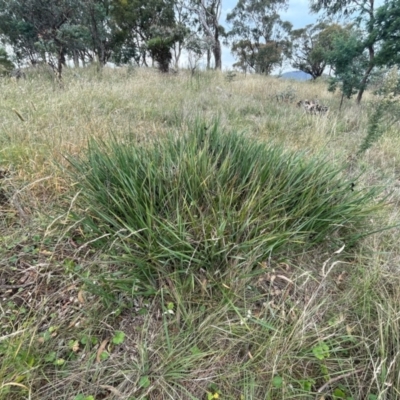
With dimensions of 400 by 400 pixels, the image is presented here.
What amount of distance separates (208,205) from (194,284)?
1.56 ft

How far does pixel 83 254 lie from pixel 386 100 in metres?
2.64

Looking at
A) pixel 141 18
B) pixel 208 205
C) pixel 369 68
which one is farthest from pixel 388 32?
pixel 141 18

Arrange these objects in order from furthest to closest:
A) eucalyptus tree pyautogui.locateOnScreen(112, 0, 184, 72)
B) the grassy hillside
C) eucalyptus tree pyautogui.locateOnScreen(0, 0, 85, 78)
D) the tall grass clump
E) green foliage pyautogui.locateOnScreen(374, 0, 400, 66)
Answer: eucalyptus tree pyautogui.locateOnScreen(112, 0, 184, 72), eucalyptus tree pyautogui.locateOnScreen(0, 0, 85, 78), green foliage pyautogui.locateOnScreen(374, 0, 400, 66), the tall grass clump, the grassy hillside

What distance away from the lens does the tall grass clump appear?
4.11 feet

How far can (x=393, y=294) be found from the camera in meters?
1.18

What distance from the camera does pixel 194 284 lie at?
3.96 ft

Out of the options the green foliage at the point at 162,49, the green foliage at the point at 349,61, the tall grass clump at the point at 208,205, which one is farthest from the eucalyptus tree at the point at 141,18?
the tall grass clump at the point at 208,205

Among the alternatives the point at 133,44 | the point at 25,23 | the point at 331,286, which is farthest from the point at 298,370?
→ the point at 133,44

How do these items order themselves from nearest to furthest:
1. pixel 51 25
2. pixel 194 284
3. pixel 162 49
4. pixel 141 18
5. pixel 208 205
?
pixel 194 284, pixel 208 205, pixel 51 25, pixel 162 49, pixel 141 18

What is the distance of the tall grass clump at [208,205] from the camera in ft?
4.11

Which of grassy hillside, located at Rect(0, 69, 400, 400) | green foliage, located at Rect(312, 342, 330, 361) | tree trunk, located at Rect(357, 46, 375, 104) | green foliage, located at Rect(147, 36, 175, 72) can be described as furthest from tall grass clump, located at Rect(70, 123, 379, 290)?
green foliage, located at Rect(147, 36, 175, 72)

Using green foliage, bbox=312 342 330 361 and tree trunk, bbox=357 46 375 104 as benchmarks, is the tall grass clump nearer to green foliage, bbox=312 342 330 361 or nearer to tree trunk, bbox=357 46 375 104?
green foliage, bbox=312 342 330 361

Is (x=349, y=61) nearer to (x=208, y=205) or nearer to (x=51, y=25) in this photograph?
(x=208, y=205)

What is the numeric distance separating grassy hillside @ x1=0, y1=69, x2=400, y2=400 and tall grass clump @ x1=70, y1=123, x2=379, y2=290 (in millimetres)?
11
